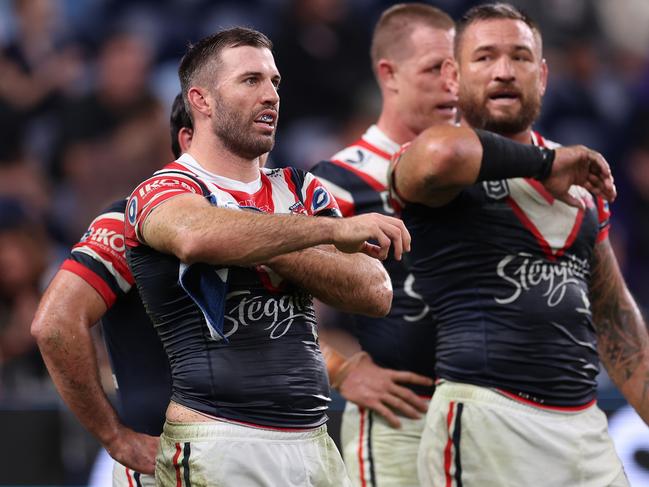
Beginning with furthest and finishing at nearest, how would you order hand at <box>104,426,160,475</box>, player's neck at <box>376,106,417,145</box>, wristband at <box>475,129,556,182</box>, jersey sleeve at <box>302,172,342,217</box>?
player's neck at <box>376,106,417,145</box> → wristband at <box>475,129,556,182</box> → hand at <box>104,426,160,475</box> → jersey sleeve at <box>302,172,342,217</box>

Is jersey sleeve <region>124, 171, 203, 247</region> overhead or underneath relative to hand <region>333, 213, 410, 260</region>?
overhead

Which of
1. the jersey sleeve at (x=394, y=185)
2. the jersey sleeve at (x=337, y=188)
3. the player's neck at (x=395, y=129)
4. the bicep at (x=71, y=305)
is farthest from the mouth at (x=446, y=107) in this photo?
the bicep at (x=71, y=305)

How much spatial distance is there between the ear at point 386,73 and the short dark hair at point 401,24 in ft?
0.13

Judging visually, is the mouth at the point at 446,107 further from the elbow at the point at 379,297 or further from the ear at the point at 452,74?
the elbow at the point at 379,297

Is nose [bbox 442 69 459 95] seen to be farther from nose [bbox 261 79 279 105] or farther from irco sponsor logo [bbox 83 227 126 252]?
irco sponsor logo [bbox 83 227 126 252]

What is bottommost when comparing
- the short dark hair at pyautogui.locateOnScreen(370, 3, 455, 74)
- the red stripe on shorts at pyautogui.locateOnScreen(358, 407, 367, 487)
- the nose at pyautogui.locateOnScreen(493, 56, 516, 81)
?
the red stripe on shorts at pyautogui.locateOnScreen(358, 407, 367, 487)

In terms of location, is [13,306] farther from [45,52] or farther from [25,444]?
[45,52]

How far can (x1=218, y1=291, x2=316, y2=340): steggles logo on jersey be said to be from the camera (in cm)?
307

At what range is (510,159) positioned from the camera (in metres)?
3.59

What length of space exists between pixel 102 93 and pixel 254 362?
566 cm

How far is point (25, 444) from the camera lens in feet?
20.4

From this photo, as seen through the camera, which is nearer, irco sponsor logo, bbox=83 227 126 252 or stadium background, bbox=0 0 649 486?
irco sponsor logo, bbox=83 227 126 252

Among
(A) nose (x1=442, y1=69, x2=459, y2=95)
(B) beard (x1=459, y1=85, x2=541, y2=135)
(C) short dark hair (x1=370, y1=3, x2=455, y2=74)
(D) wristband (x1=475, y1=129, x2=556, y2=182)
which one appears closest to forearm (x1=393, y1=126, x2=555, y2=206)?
(D) wristband (x1=475, y1=129, x2=556, y2=182)

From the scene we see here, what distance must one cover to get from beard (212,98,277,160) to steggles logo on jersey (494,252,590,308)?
0.99 metres
